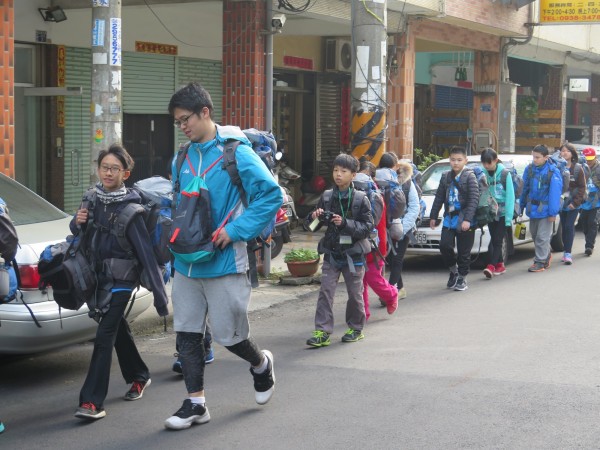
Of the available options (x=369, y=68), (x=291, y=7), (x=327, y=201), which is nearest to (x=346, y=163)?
(x=327, y=201)

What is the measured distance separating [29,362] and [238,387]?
1.97m

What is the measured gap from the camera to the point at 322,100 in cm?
2136

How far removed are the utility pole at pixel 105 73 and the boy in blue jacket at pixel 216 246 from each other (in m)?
3.10

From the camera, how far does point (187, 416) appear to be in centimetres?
591

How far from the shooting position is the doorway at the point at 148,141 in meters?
16.0

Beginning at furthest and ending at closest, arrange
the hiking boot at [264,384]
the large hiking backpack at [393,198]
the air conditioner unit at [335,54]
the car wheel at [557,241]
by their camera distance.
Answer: the air conditioner unit at [335,54], the car wheel at [557,241], the large hiking backpack at [393,198], the hiking boot at [264,384]

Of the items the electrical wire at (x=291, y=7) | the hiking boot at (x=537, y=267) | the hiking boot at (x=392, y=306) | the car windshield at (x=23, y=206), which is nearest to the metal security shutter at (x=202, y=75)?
the electrical wire at (x=291, y=7)

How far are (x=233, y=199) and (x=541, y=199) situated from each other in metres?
8.15

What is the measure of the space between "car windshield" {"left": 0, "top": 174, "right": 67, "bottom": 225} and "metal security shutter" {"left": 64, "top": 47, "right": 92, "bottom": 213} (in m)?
6.72

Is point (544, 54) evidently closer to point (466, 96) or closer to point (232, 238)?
point (466, 96)

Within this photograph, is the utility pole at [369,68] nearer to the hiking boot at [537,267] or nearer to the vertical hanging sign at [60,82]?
the hiking boot at [537,267]

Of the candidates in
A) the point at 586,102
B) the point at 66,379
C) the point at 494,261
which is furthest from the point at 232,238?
the point at 586,102

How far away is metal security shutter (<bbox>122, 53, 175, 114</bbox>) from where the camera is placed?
15.6 meters

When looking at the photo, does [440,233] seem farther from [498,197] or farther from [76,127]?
[76,127]
